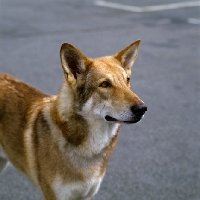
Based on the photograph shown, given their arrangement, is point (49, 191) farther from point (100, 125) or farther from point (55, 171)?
point (100, 125)

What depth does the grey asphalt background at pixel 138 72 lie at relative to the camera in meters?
5.18

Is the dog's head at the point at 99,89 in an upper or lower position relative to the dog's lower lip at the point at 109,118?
upper

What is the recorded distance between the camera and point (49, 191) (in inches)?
155

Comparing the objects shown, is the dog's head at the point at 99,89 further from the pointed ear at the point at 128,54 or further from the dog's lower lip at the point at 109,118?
the pointed ear at the point at 128,54

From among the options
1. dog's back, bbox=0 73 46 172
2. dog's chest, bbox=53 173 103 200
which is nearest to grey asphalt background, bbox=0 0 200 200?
dog's back, bbox=0 73 46 172

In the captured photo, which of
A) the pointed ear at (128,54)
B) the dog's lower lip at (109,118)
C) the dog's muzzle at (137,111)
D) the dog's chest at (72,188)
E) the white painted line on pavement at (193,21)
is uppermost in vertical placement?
the pointed ear at (128,54)

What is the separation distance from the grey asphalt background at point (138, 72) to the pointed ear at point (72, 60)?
1660 mm

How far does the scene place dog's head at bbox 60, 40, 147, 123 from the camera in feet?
12.2

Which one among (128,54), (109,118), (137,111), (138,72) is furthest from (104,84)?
(138,72)

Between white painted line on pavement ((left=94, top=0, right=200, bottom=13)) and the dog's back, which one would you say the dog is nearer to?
the dog's back

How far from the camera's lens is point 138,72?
8.98 m

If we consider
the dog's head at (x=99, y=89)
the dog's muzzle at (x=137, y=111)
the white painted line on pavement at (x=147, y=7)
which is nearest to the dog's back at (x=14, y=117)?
the dog's head at (x=99, y=89)

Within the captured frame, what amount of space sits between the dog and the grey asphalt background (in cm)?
98

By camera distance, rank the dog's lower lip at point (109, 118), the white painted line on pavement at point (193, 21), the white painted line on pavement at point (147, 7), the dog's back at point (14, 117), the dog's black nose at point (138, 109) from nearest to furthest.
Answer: the dog's black nose at point (138, 109), the dog's lower lip at point (109, 118), the dog's back at point (14, 117), the white painted line on pavement at point (193, 21), the white painted line on pavement at point (147, 7)
